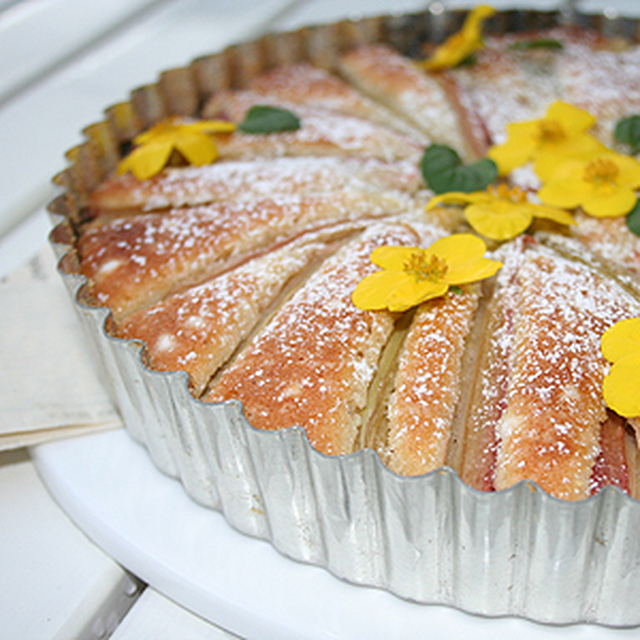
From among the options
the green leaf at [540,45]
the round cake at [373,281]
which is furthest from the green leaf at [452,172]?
the green leaf at [540,45]

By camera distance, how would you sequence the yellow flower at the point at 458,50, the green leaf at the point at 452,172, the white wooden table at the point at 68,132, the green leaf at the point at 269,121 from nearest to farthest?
the white wooden table at the point at 68,132 < the green leaf at the point at 452,172 < the green leaf at the point at 269,121 < the yellow flower at the point at 458,50

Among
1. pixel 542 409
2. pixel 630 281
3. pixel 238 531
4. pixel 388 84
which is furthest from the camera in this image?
Result: pixel 388 84

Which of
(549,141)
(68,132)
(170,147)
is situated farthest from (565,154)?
(68,132)

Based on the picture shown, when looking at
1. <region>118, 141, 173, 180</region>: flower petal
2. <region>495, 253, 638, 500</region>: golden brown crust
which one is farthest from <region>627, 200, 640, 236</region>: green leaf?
<region>118, 141, 173, 180</region>: flower petal

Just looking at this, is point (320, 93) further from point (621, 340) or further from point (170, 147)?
point (621, 340)

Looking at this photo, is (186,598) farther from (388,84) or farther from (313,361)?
(388,84)

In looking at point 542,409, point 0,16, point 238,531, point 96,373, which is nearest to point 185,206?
point 96,373

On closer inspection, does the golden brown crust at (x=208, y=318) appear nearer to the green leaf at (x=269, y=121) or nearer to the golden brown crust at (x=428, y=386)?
the golden brown crust at (x=428, y=386)
